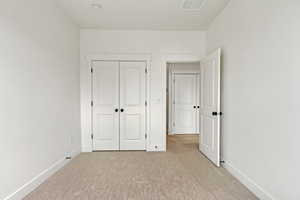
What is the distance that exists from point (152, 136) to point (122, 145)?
705 mm

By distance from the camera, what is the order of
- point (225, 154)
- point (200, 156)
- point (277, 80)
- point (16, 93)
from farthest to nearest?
1. point (200, 156)
2. point (225, 154)
3. point (16, 93)
4. point (277, 80)

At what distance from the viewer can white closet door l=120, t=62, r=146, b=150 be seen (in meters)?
4.08

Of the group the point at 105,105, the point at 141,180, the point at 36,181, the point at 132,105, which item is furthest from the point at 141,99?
the point at 36,181

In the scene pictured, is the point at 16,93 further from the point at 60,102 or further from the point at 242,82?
the point at 242,82

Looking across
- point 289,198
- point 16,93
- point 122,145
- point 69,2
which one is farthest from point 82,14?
point 289,198

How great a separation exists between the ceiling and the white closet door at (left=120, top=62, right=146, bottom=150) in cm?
86

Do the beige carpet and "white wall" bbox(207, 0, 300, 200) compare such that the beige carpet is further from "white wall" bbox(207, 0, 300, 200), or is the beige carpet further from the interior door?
the interior door

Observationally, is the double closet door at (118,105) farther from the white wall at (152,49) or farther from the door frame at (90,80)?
the white wall at (152,49)

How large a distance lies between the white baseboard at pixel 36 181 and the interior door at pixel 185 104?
3690 mm

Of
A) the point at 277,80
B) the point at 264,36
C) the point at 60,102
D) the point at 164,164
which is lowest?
the point at 164,164

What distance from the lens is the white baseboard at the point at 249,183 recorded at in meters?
2.07

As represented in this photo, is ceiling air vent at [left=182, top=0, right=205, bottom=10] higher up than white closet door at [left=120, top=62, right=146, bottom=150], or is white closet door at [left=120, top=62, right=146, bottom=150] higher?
ceiling air vent at [left=182, top=0, right=205, bottom=10]

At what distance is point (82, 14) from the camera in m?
3.31

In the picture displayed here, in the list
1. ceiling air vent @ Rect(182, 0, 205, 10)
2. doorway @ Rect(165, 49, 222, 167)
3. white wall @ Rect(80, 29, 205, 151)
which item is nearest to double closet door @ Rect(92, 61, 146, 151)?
white wall @ Rect(80, 29, 205, 151)
